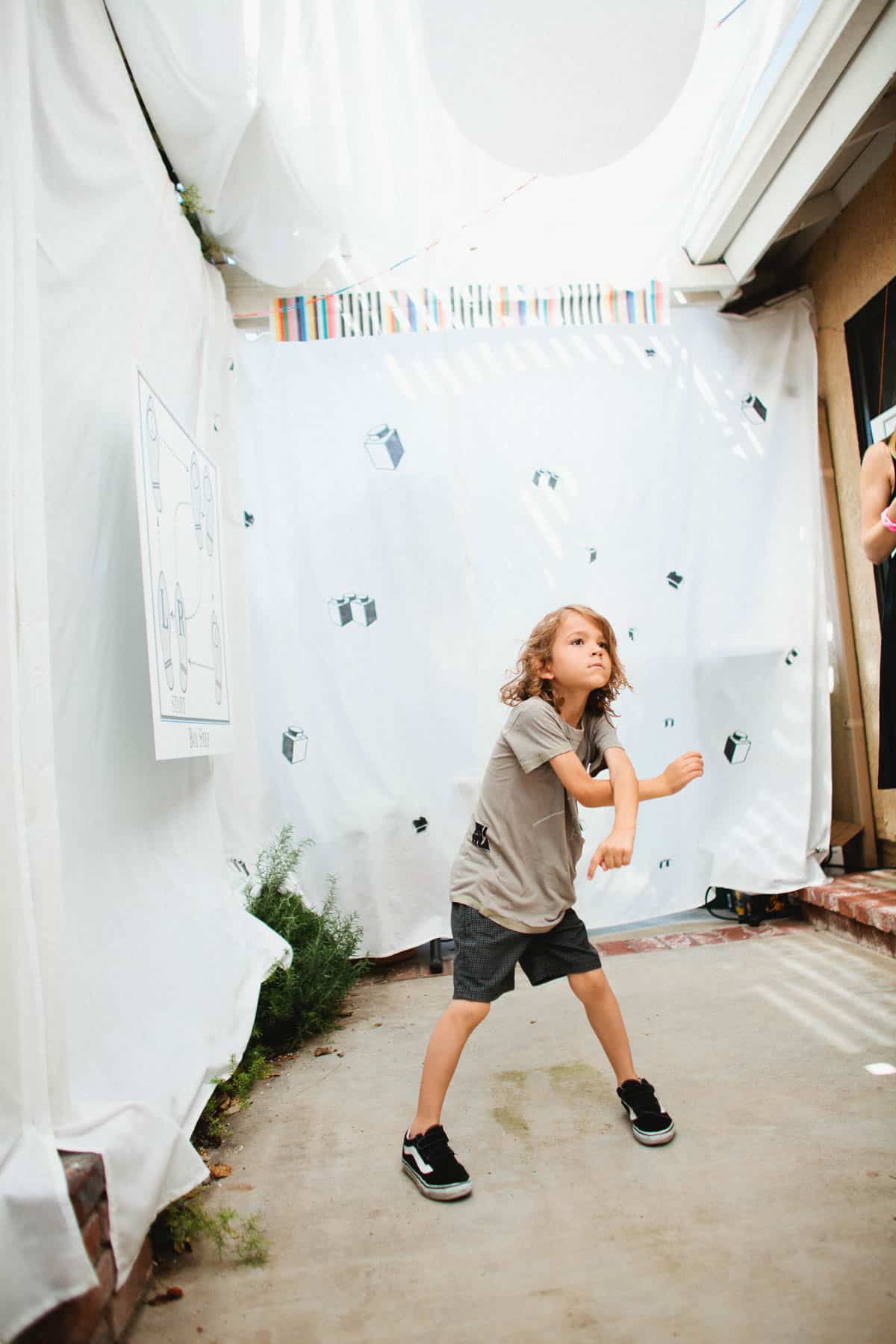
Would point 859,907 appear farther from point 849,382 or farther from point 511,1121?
point 849,382

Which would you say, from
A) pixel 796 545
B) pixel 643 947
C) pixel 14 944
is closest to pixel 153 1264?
pixel 14 944

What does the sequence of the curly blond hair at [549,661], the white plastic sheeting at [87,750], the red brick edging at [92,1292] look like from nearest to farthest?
the red brick edging at [92,1292] → the white plastic sheeting at [87,750] → the curly blond hair at [549,661]

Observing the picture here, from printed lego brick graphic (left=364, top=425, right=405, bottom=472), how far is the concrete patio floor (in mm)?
1963

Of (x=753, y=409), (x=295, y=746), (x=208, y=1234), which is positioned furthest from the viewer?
(x=753, y=409)

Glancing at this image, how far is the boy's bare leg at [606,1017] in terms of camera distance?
1.66 m

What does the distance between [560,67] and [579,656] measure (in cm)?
116

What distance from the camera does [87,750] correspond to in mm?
1530

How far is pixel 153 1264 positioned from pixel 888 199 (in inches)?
142

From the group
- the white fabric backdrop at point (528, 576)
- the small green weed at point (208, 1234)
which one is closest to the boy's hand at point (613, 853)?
the small green weed at point (208, 1234)

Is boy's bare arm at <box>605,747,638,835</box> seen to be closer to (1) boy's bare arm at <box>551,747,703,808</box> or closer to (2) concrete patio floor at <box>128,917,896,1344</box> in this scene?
(1) boy's bare arm at <box>551,747,703,808</box>

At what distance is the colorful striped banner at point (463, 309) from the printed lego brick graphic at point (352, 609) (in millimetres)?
1012

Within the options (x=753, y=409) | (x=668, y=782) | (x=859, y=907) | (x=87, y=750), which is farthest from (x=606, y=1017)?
(x=753, y=409)

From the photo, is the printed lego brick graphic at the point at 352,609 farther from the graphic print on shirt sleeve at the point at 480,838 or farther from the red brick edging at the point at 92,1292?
the red brick edging at the point at 92,1292

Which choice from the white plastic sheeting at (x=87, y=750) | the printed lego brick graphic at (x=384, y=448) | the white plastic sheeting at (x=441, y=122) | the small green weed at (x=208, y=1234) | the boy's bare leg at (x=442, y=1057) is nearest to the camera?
the white plastic sheeting at (x=87, y=750)
